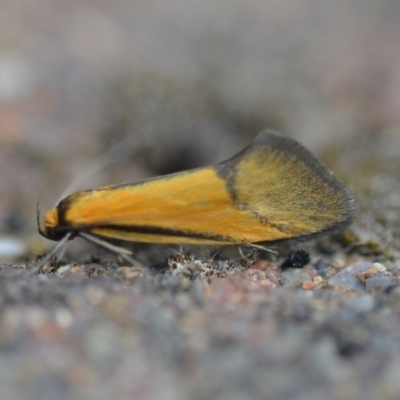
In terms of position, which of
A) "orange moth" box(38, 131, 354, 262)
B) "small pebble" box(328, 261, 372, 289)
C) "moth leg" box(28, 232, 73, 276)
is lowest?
"small pebble" box(328, 261, 372, 289)

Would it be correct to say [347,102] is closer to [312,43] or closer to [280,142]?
[312,43]

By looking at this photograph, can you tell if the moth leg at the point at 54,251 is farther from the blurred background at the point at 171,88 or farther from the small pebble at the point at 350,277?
the small pebble at the point at 350,277

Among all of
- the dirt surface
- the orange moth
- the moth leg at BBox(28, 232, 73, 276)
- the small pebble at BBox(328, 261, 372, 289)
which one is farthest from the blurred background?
the small pebble at BBox(328, 261, 372, 289)

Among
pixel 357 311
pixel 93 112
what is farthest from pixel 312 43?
pixel 357 311

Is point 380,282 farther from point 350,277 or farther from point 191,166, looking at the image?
point 191,166

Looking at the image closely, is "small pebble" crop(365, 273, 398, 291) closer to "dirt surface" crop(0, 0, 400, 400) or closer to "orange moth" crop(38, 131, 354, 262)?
"dirt surface" crop(0, 0, 400, 400)

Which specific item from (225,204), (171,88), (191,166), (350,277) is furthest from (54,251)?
(171,88)

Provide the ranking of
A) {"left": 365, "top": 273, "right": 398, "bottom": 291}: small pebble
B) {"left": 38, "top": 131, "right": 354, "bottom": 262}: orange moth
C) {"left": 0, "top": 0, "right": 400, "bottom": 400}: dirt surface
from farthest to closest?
{"left": 38, "top": 131, "right": 354, "bottom": 262}: orange moth < {"left": 365, "top": 273, "right": 398, "bottom": 291}: small pebble < {"left": 0, "top": 0, "right": 400, "bottom": 400}: dirt surface
